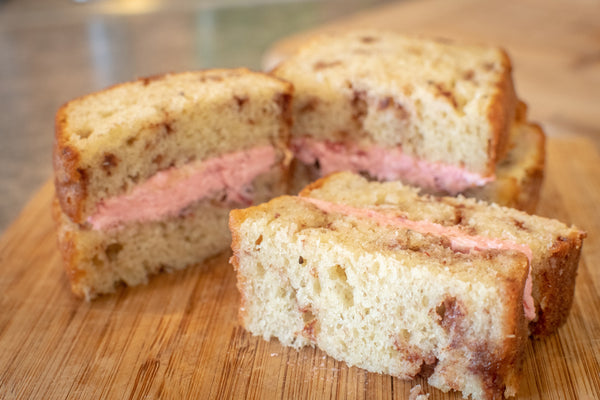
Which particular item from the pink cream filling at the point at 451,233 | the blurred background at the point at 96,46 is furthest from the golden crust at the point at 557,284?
the blurred background at the point at 96,46

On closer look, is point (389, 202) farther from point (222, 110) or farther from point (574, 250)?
point (222, 110)

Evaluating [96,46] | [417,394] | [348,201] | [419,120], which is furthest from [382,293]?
[96,46]

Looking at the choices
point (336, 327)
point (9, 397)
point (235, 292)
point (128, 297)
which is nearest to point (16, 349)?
point (9, 397)

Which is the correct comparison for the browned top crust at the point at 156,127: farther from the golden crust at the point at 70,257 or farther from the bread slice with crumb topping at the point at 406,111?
the bread slice with crumb topping at the point at 406,111

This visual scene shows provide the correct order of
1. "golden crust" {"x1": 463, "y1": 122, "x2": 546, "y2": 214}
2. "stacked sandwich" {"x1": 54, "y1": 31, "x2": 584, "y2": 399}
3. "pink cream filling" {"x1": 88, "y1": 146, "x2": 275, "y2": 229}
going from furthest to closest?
"golden crust" {"x1": 463, "y1": 122, "x2": 546, "y2": 214}
"pink cream filling" {"x1": 88, "y1": 146, "x2": 275, "y2": 229}
"stacked sandwich" {"x1": 54, "y1": 31, "x2": 584, "y2": 399}

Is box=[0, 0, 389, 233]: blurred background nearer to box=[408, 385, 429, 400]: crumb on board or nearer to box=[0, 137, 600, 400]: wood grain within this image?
box=[0, 137, 600, 400]: wood grain

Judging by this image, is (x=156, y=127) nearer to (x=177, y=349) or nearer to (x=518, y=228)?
(x=177, y=349)

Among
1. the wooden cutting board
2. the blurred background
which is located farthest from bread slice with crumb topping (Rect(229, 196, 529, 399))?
the blurred background
